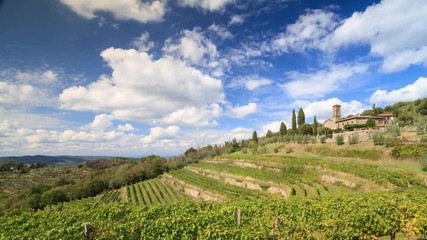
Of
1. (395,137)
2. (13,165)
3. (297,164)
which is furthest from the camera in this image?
(13,165)

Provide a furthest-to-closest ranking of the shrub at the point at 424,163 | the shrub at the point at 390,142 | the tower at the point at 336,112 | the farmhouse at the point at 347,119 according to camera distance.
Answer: the tower at the point at 336,112 → the farmhouse at the point at 347,119 → the shrub at the point at 390,142 → the shrub at the point at 424,163

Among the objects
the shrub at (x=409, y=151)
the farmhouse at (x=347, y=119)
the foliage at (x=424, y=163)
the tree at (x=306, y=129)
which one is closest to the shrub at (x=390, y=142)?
the shrub at (x=409, y=151)

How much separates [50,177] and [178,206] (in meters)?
123

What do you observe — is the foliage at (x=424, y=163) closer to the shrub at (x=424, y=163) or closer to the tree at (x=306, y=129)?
the shrub at (x=424, y=163)

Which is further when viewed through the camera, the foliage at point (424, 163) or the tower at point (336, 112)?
the tower at point (336, 112)

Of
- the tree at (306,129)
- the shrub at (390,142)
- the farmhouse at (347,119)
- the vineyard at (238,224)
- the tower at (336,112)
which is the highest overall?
the tower at (336,112)

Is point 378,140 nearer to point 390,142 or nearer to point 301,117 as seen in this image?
point 390,142

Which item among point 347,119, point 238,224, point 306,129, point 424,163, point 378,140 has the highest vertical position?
point 347,119

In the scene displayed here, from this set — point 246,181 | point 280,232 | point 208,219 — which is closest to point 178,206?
point 208,219

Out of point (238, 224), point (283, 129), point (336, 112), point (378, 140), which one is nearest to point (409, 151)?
→ point (378, 140)

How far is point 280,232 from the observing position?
9547mm

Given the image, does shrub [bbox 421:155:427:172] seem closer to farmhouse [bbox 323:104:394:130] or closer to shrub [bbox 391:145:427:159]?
shrub [bbox 391:145:427:159]

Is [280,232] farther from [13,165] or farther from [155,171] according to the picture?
[13,165]

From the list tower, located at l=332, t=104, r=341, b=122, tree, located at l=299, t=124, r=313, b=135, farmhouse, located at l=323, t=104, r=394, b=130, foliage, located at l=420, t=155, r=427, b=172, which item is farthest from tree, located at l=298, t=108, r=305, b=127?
foliage, located at l=420, t=155, r=427, b=172
